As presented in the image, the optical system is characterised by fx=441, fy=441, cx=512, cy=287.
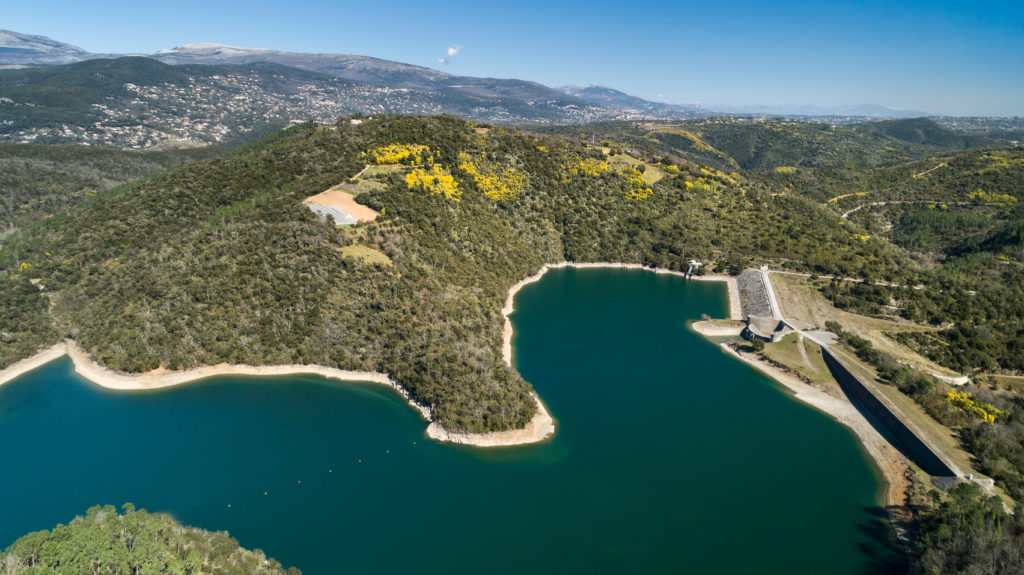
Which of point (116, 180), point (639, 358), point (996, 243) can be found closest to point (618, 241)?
point (639, 358)

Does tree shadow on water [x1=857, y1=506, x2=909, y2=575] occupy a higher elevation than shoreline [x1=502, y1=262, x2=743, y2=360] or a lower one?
lower

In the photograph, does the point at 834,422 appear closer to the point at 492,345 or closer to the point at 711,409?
the point at 711,409

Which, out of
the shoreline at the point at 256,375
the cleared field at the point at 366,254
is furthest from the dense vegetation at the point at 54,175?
the cleared field at the point at 366,254

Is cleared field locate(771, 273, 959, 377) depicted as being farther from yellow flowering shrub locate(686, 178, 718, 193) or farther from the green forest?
yellow flowering shrub locate(686, 178, 718, 193)

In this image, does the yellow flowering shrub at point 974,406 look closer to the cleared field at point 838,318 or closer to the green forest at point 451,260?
the green forest at point 451,260

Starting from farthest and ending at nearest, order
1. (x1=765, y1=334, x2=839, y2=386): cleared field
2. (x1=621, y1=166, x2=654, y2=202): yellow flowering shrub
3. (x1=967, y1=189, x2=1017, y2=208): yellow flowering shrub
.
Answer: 1. (x1=967, y1=189, x2=1017, y2=208): yellow flowering shrub
2. (x1=621, y1=166, x2=654, y2=202): yellow flowering shrub
3. (x1=765, y1=334, x2=839, y2=386): cleared field

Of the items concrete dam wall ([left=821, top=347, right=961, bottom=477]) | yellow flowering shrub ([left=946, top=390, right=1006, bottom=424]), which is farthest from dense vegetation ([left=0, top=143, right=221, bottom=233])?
yellow flowering shrub ([left=946, top=390, right=1006, bottom=424])

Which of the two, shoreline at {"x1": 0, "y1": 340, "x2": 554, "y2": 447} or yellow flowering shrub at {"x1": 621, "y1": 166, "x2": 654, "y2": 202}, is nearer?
shoreline at {"x1": 0, "y1": 340, "x2": 554, "y2": 447}
